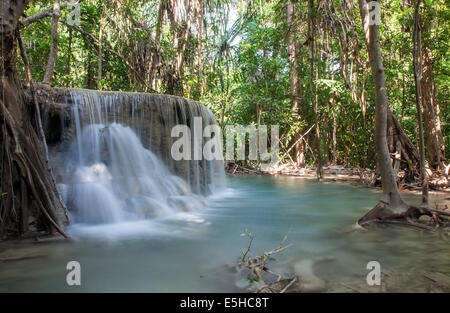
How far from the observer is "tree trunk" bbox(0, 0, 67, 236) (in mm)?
3584

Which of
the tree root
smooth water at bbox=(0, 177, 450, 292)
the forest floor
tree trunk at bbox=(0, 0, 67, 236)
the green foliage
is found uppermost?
the green foliage

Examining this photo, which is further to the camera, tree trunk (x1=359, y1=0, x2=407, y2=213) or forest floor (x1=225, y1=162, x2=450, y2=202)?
forest floor (x1=225, y1=162, x2=450, y2=202)

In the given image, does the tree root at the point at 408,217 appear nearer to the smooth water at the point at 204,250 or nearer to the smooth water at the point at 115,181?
the smooth water at the point at 204,250

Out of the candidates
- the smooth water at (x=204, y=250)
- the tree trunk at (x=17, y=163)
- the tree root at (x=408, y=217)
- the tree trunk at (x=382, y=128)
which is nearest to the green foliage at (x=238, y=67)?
the tree trunk at (x=17, y=163)

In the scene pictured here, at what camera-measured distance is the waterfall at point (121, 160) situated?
16.2 feet

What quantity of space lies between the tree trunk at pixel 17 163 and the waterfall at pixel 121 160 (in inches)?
31.7

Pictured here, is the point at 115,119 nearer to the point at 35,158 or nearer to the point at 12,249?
the point at 35,158

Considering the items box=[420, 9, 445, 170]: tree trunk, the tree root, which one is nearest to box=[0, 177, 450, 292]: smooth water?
the tree root

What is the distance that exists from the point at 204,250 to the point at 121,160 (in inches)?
111

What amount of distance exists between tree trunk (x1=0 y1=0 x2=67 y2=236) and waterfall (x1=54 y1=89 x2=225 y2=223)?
2.65 ft

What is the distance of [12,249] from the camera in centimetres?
337

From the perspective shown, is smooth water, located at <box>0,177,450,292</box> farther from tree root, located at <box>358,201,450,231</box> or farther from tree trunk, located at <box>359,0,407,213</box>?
tree trunk, located at <box>359,0,407,213</box>

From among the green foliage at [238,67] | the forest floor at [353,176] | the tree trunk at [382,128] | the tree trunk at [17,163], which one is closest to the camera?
the tree trunk at [17,163]
